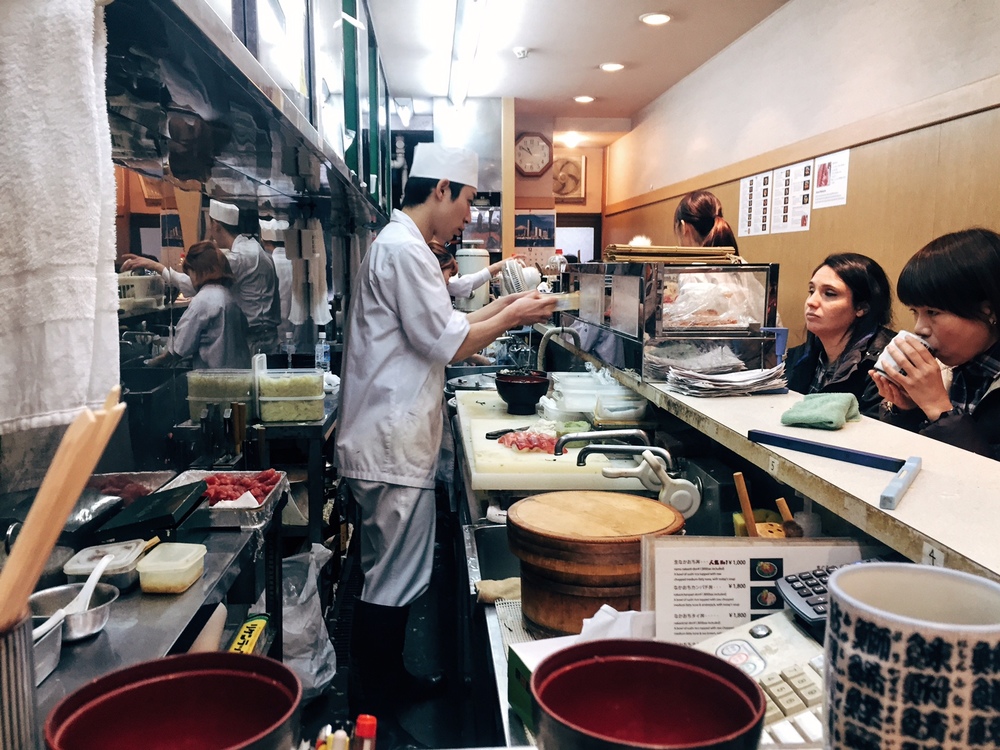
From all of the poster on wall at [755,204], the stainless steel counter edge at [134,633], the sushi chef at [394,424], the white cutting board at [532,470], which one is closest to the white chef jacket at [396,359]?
the sushi chef at [394,424]

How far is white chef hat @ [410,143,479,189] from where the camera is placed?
3135 millimetres

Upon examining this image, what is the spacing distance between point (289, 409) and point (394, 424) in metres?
0.50

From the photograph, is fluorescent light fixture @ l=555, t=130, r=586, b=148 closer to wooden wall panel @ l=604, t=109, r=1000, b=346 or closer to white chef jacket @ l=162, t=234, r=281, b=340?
wooden wall panel @ l=604, t=109, r=1000, b=346

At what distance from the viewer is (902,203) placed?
3533mm

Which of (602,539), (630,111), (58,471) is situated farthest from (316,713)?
(630,111)

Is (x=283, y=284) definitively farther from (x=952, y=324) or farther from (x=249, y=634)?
(x=952, y=324)

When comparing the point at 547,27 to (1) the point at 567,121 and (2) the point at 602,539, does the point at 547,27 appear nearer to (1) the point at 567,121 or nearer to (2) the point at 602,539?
(1) the point at 567,121

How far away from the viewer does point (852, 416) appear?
5.27 ft

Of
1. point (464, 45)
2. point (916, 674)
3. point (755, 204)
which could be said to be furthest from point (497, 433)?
point (464, 45)

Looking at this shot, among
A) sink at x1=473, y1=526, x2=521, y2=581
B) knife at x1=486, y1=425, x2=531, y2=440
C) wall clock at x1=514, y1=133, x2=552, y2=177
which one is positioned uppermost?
wall clock at x1=514, y1=133, x2=552, y2=177

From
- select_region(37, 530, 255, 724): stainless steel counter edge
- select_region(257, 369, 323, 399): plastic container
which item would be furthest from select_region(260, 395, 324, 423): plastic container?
select_region(37, 530, 255, 724): stainless steel counter edge

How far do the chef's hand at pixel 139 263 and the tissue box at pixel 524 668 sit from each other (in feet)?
5.17

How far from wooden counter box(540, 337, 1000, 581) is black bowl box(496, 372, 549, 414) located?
133 cm

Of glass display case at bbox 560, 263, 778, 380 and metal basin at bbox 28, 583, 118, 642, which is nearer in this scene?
metal basin at bbox 28, 583, 118, 642
